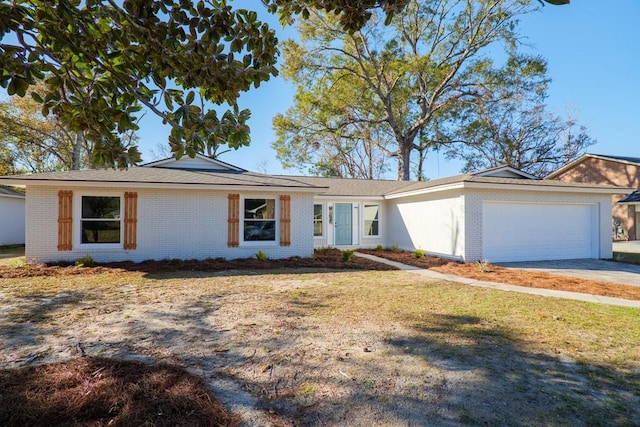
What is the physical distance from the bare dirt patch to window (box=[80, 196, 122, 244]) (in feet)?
31.1

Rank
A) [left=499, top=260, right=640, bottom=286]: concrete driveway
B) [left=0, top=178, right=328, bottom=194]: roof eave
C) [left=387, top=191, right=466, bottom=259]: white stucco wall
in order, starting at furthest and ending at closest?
[left=387, top=191, right=466, bottom=259]: white stucco wall < [left=0, top=178, right=328, bottom=194]: roof eave < [left=499, top=260, right=640, bottom=286]: concrete driveway

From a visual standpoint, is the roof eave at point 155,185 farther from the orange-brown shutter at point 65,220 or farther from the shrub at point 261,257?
the shrub at point 261,257

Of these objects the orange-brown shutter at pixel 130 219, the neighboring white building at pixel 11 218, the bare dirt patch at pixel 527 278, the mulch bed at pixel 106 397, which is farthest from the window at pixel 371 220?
the neighboring white building at pixel 11 218

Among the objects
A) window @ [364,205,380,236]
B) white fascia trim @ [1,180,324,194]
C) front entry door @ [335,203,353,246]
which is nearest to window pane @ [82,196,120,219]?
white fascia trim @ [1,180,324,194]

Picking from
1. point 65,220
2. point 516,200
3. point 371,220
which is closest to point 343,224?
point 371,220

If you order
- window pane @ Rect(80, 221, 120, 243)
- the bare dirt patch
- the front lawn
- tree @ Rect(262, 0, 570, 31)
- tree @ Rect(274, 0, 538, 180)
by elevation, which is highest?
tree @ Rect(274, 0, 538, 180)

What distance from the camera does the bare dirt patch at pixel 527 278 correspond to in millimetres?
7055

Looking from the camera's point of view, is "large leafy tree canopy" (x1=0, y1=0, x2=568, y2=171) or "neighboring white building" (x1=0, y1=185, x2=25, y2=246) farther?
"neighboring white building" (x1=0, y1=185, x2=25, y2=246)

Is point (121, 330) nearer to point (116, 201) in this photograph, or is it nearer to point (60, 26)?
point (60, 26)

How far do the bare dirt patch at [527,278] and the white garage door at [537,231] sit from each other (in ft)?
5.74

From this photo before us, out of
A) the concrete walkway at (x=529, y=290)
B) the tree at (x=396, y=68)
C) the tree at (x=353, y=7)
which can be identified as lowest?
the concrete walkway at (x=529, y=290)

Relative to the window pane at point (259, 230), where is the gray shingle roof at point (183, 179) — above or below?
above

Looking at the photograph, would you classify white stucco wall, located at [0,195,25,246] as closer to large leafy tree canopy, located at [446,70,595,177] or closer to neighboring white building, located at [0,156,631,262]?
neighboring white building, located at [0,156,631,262]

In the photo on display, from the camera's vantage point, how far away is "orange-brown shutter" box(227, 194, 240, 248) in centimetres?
1127
